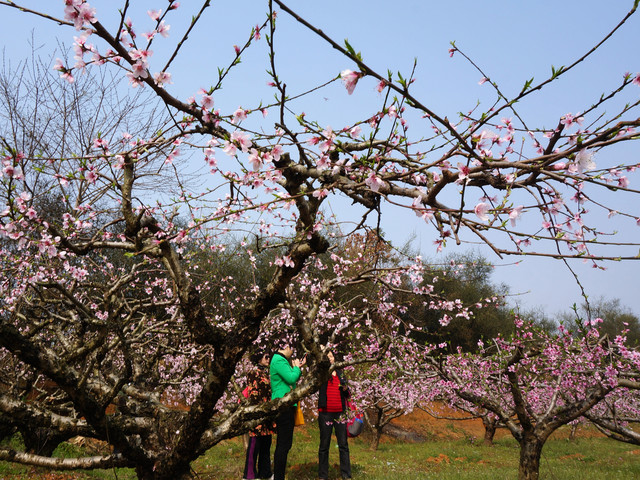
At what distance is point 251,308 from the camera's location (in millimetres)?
4574

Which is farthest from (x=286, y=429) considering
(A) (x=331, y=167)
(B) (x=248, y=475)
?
(A) (x=331, y=167)

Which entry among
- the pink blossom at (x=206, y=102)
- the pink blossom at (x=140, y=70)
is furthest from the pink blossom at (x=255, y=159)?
the pink blossom at (x=140, y=70)

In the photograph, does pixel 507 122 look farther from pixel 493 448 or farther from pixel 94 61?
pixel 493 448

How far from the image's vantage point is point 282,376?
6074 millimetres

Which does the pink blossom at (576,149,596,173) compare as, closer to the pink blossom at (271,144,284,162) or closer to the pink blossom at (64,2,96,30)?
the pink blossom at (271,144,284,162)

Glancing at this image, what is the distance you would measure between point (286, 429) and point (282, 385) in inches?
27.1

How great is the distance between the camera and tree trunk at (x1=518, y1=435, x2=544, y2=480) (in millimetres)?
6500

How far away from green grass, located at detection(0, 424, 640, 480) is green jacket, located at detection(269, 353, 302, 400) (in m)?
1.75

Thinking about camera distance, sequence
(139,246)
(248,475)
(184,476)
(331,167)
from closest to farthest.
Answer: (331,167), (139,246), (184,476), (248,475)

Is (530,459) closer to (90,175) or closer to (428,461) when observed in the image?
(428,461)

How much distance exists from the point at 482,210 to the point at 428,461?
1144 centimetres

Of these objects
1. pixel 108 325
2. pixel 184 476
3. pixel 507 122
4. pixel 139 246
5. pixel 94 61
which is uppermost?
pixel 507 122

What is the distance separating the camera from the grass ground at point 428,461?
7.81 m

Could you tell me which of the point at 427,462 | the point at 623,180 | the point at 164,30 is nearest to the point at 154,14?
the point at 164,30
